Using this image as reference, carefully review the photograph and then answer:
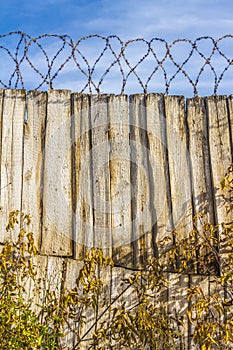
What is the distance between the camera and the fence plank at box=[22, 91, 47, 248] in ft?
16.3

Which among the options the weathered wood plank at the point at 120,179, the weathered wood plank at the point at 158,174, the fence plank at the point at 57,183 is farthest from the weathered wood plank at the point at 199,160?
the fence plank at the point at 57,183

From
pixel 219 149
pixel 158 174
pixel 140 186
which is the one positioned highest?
pixel 219 149

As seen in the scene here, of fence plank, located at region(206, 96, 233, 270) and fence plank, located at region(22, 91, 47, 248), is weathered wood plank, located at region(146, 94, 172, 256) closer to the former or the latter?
fence plank, located at region(206, 96, 233, 270)

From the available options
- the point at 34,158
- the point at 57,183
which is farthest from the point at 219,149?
the point at 34,158

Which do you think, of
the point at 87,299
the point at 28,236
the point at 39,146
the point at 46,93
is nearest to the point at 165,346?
the point at 87,299

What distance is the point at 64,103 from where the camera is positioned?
518 centimetres

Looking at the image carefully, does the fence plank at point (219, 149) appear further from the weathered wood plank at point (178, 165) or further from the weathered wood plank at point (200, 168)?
the weathered wood plank at point (178, 165)

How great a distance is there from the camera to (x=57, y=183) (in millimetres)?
5012

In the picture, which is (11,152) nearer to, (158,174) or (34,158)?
(34,158)

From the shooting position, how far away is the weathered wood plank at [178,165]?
200 inches

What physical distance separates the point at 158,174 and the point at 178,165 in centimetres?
21

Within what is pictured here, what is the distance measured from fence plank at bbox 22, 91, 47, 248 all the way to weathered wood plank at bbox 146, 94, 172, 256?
98 centimetres

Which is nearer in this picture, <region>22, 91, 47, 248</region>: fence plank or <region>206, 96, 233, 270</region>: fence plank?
<region>22, 91, 47, 248</region>: fence plank

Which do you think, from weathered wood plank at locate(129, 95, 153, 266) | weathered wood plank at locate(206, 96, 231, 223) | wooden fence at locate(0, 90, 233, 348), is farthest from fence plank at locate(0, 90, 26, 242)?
weathered wood plank at locate(206, 96, 231, 223)
